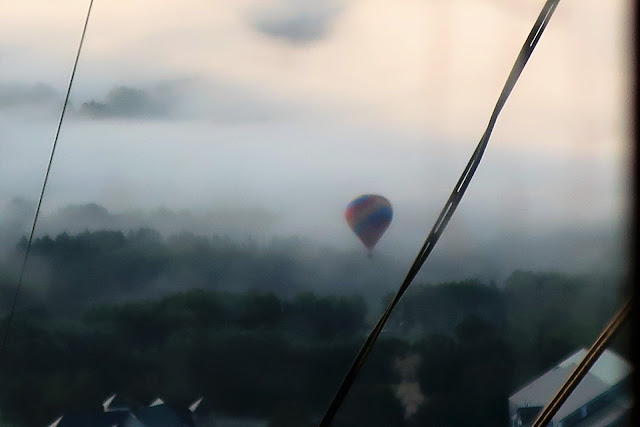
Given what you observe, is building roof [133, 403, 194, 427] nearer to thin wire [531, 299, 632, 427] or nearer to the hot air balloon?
the hot air balloon

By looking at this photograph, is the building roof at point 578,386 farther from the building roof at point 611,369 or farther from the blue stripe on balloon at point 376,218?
the blue stripe on balloon at point 376,218

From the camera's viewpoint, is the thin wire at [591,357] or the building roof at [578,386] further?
the building roof at [578,386]

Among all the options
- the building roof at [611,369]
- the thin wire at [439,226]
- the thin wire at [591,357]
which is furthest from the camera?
the building roof at [611,369]

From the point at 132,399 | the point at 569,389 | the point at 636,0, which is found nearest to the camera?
the point at 569,389

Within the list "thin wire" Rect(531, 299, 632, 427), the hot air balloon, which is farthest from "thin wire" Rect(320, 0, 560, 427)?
the hot air balloon

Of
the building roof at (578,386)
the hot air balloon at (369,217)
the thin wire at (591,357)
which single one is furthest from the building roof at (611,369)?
the hot air balloon at (369,217)

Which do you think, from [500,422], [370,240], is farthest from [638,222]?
[370,240]

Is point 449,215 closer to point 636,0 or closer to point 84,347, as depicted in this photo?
point 636,0
